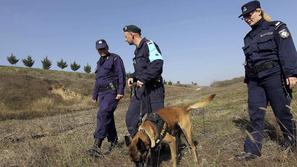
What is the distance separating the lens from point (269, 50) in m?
5.60

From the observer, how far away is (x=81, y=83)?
124ft

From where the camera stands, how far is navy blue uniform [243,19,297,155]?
17.8 ft

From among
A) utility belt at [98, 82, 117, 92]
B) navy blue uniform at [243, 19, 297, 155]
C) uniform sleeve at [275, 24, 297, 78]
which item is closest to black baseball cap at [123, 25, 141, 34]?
utility belt at [98, 82, 117, 92]

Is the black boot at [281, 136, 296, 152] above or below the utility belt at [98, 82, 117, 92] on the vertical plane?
below

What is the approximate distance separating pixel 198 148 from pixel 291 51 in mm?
2529

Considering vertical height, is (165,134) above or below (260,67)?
below

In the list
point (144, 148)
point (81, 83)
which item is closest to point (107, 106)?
point (144, 148)

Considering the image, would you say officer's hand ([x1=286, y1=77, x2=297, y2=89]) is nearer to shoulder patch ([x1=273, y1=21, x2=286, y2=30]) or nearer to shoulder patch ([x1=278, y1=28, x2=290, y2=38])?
shoulder patch ([x1=278, y1=28, x2=290, y2=38])

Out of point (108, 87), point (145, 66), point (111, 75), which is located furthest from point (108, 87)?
point (145, 66)

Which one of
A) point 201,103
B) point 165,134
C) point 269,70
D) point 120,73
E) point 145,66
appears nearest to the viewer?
point 269,70

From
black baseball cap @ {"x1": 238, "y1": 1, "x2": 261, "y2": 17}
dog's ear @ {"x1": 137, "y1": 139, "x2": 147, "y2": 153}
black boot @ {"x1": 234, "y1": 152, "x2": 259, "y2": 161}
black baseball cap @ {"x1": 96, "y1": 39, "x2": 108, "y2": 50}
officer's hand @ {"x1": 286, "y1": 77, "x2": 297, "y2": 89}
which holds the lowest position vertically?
black boot @ {"x1": 234, "y1": 152, "x2": 259, "y2": 161}

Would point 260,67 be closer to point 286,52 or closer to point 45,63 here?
point 286,52

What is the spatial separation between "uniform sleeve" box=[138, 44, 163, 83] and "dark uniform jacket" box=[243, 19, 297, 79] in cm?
127

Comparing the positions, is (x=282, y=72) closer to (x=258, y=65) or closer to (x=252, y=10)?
(x=258, y=65)
